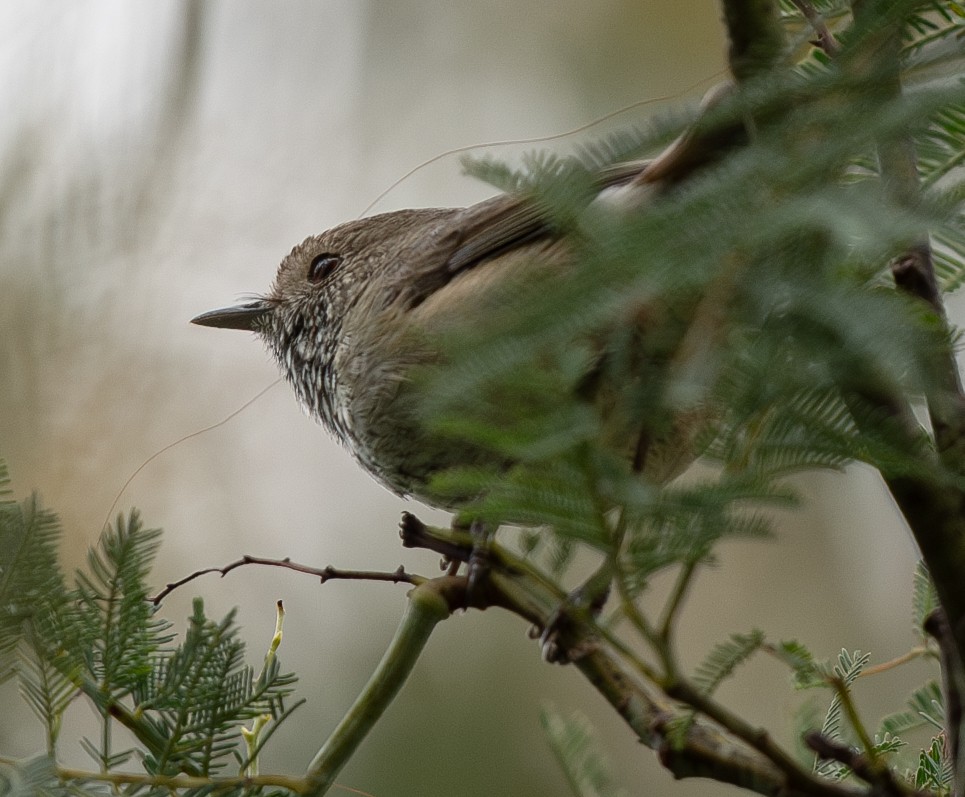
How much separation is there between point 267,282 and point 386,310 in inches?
80.0

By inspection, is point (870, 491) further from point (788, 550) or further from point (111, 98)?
point (111, 98)

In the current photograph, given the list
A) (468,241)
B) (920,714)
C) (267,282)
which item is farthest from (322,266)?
(920,714)

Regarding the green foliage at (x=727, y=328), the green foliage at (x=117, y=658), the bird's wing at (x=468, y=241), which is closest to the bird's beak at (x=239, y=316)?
the bird's wing at (x=468, y=241)

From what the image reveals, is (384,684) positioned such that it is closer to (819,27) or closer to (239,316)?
(819,27)

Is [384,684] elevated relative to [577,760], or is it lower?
elevated

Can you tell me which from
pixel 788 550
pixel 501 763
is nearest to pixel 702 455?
pixel 501 763

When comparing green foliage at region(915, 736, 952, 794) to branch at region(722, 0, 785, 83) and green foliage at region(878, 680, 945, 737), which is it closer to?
green foliage at region(878, 680, 945, 737)

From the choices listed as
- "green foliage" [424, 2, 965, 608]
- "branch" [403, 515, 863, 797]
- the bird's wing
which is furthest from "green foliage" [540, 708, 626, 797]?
the bird's wing

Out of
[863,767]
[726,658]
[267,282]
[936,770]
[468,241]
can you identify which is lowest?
[936,770]

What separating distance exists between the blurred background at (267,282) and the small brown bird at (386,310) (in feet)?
5.04

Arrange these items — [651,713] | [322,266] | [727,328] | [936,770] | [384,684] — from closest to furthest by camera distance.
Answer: [727,328] < [651,713] < [384,684] < [936,770] < [322,266]

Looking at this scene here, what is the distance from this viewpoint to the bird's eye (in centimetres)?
270

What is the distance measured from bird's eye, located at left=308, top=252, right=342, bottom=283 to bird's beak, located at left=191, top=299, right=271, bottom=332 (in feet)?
0.44

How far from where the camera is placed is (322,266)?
271 cm
